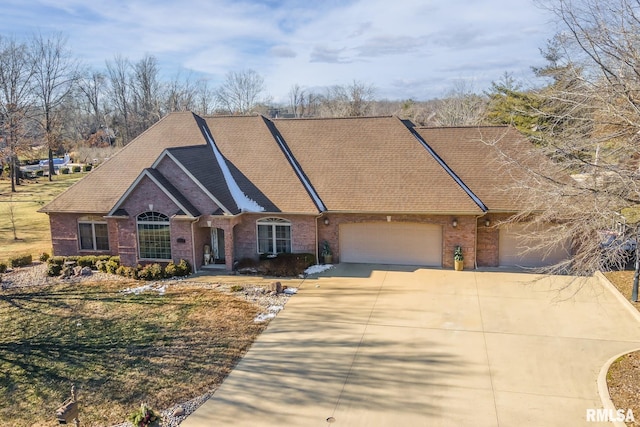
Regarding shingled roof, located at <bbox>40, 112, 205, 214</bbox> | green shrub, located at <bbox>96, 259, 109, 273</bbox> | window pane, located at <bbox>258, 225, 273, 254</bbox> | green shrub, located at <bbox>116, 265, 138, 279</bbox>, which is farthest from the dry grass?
shingled roof, located at <bbox>40, 112, 205, 214</bbox>

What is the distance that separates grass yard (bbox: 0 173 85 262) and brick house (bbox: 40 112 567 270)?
17.7 ft

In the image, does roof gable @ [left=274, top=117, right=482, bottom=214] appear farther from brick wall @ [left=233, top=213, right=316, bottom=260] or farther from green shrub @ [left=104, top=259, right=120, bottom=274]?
green shrub @ [left=104, top=259, right=120, bottom=274]

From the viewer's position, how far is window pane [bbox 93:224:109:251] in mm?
21422

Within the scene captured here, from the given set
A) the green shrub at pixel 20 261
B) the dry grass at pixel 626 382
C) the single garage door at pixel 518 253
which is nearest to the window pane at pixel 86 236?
the green shrub at pixel 20 261

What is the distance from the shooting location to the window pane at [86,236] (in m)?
21.5

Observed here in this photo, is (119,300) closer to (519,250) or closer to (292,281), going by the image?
Answer: (292,281)

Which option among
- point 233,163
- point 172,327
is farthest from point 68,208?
point 172,327

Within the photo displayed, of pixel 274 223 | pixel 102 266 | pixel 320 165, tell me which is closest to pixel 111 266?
pixel 102 266

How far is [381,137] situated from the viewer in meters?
22.9

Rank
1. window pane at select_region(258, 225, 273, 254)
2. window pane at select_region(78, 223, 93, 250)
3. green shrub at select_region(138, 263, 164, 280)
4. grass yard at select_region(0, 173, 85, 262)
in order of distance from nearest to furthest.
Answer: green shrub at select_region(138, 263, 164, 280), window pane at select_region(258, 225, 273, 254), window pane at select_region(78, 223, 93, 250), grass yard at select_region(0, 173, 85, 262)

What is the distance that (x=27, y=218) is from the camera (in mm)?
33438

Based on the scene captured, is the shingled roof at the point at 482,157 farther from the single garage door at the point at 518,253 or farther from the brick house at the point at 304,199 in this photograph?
the single garage door at the point at 518,253

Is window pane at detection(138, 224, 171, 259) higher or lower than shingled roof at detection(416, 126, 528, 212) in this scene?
lower

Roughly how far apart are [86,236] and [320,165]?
1132 centimetres
